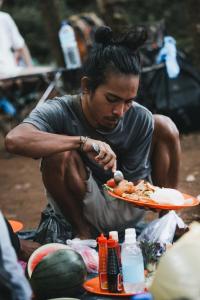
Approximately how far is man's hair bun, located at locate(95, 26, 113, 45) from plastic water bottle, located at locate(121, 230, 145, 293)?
1.38 metres

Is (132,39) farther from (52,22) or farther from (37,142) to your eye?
(52,22)

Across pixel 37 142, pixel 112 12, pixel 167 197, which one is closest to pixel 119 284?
pixel 167 197

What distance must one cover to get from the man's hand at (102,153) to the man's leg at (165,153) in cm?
64

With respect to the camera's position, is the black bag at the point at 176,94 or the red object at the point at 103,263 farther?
the black bag at the point at 176,94

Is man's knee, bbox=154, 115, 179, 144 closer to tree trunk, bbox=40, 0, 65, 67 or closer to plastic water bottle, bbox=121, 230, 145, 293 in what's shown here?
plastic water bottle, bbox=121, 230, 145, 293

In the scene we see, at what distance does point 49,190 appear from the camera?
388 centimetres

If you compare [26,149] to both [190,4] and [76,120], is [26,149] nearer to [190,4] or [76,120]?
[76,120]

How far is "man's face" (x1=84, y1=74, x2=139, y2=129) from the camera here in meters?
3.63

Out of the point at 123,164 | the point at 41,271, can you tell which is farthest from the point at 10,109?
the point at 41,271

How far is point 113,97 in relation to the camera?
3.65 metres

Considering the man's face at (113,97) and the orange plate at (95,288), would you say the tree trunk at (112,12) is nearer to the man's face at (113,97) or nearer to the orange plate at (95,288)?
the man's face at (113,97)

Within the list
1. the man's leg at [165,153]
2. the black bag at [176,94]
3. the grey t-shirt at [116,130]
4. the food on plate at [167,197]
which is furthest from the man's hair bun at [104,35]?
the black bag at [176,94]

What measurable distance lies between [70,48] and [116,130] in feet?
17.4

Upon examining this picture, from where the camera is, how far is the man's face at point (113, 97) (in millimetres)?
3629
